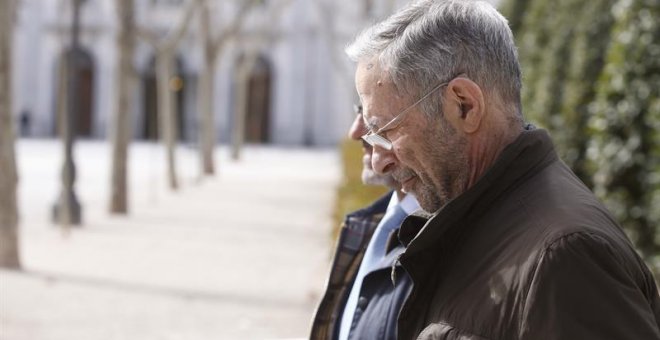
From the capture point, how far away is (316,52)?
53.7m

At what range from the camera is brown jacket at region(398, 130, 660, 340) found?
1626 mm

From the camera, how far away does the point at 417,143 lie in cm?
201

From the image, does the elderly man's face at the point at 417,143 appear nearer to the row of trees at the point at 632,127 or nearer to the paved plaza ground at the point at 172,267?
the row of trees at the point at 632,127

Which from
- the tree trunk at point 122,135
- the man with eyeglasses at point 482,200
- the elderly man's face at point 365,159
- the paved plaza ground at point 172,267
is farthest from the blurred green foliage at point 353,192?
the tree trunk at point 122,135

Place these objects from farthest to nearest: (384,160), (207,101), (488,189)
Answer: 1. (207,101)
2. (384,160)
3. (488,189)

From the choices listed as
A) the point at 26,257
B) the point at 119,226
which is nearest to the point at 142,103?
the point at 119,226

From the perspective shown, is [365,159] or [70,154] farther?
[70,154]

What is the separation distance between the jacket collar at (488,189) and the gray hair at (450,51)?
0.36 ft

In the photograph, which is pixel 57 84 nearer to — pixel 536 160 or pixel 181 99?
pixel 181 99

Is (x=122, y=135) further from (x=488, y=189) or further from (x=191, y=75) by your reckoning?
(x=191, y=75)

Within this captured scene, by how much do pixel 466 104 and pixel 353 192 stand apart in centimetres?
954

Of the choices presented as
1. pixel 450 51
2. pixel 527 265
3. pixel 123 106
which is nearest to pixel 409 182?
pixel 450 51

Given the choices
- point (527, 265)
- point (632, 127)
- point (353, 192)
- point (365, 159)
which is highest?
point (527, 265)

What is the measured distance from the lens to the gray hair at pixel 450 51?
1.92 meters
